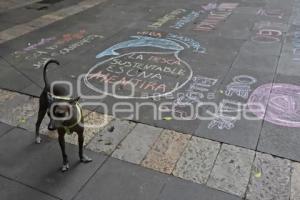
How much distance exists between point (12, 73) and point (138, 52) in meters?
2.58

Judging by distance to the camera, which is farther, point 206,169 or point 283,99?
point 283,99

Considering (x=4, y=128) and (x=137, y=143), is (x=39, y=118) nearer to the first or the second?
(x=4, y=128)

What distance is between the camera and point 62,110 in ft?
12.2

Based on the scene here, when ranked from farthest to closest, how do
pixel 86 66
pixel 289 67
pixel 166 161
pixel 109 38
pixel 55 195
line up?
pixel 109 38 → pixel 86 66 → pixel 289 67 → pixel 166 161 → pixel 55 195

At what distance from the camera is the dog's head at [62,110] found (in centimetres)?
372

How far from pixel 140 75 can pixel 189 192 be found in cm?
301

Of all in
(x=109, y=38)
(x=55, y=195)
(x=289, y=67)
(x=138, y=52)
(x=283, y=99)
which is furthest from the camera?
(x=109, y=38)

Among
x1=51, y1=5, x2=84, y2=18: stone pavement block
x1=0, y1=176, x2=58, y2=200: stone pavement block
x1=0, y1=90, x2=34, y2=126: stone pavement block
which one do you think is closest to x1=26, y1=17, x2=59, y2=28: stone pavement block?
x1=51, y1=5, x2=84, y2=18: stone pavement block

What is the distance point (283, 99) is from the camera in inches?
215

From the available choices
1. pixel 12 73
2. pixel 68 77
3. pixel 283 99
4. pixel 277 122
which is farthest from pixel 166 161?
pixel 12 73

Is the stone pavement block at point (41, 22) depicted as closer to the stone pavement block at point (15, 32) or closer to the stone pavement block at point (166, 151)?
the stone pavement block at point (15, 32)

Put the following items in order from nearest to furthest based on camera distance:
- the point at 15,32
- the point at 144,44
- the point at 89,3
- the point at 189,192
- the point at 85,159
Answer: the point at 189,192 < the point at 85,159 < the point at 144,44 < the point at 15,32 < the point at 89,3

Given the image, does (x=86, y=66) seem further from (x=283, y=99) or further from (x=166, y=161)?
(x=283, y=99)

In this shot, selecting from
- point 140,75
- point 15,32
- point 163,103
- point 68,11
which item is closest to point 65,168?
point 163,103
